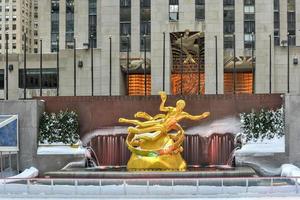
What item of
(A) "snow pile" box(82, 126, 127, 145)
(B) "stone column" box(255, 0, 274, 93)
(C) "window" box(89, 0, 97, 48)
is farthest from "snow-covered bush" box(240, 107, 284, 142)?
(C) "window" box(89, 0, 97, 48)

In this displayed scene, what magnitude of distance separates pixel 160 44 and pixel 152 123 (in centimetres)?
A: 2835

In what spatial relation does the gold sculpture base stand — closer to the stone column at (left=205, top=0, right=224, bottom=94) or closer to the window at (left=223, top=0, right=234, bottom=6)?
the stone column at (left=205, top=0, right=224, bottom=94)

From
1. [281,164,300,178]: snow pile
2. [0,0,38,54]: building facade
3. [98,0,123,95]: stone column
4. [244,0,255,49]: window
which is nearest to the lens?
[281,164,300,178]: snow pile

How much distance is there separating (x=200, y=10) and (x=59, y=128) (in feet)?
92.1

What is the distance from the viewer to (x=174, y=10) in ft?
217

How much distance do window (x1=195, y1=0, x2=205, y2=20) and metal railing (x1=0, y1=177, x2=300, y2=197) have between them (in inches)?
1545

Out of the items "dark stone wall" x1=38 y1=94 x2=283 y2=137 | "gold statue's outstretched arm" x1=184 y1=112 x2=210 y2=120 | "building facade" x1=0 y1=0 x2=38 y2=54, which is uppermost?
"building facade" x1=0 y1=0 x2=38 y2=54

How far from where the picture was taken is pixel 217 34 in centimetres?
6581

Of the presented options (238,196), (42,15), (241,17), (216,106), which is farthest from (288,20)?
(238,196)

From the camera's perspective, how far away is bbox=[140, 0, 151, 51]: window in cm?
6731

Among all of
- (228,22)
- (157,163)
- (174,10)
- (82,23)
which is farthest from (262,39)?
(157,163)

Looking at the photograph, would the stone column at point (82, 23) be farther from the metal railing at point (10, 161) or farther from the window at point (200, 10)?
the metal railing at point (10, 161)

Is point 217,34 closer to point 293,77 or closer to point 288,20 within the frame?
point 293,77

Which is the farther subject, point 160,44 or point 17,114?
point 160,44
